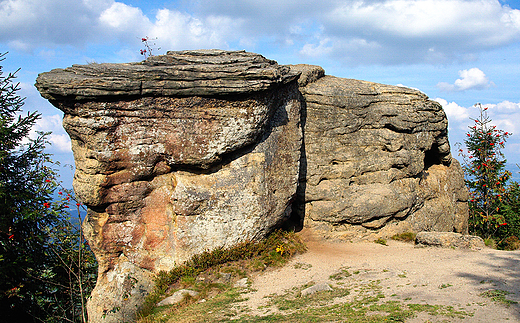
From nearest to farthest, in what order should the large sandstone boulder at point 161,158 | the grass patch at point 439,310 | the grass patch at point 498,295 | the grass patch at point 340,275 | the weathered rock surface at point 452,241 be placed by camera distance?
1. the grass patch at point 439,310
2. the grass patch at point 498,295
3. the grass patch at point 340,275
4. the large sandstone boulder at point 161,158
5. the weathered rock surface at point 452,241

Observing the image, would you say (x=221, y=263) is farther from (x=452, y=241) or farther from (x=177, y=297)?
(x=452, y=241)

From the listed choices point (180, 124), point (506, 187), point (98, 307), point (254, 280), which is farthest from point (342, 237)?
point (506, 187)

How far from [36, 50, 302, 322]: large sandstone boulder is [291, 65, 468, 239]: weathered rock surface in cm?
291

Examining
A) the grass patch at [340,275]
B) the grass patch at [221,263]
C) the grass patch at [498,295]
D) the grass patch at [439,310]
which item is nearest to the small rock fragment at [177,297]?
the grass patch at [221,263]

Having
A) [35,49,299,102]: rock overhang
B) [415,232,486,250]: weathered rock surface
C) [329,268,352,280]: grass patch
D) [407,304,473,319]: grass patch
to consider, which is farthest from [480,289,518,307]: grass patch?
[35,49,299,102]: rock overhang

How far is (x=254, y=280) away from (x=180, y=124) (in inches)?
205

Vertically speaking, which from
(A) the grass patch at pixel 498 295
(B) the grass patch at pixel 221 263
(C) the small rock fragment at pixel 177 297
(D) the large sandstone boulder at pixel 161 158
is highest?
(D) the large sandstone boulder at pixel 161 158

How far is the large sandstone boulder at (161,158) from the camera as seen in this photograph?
1035cm

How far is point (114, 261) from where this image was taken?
36.4ft

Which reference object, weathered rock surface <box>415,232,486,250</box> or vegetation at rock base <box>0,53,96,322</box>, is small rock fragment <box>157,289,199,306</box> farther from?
weathered rock surface <box>415,232,486,250</box>

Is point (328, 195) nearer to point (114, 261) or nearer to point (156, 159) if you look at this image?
point (156, 159)

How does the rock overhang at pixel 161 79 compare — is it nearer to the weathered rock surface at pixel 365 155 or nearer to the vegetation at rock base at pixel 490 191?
the weathered rock surface at pixel 365 155

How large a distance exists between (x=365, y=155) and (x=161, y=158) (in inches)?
316

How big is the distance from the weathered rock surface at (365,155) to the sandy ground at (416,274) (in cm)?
131
